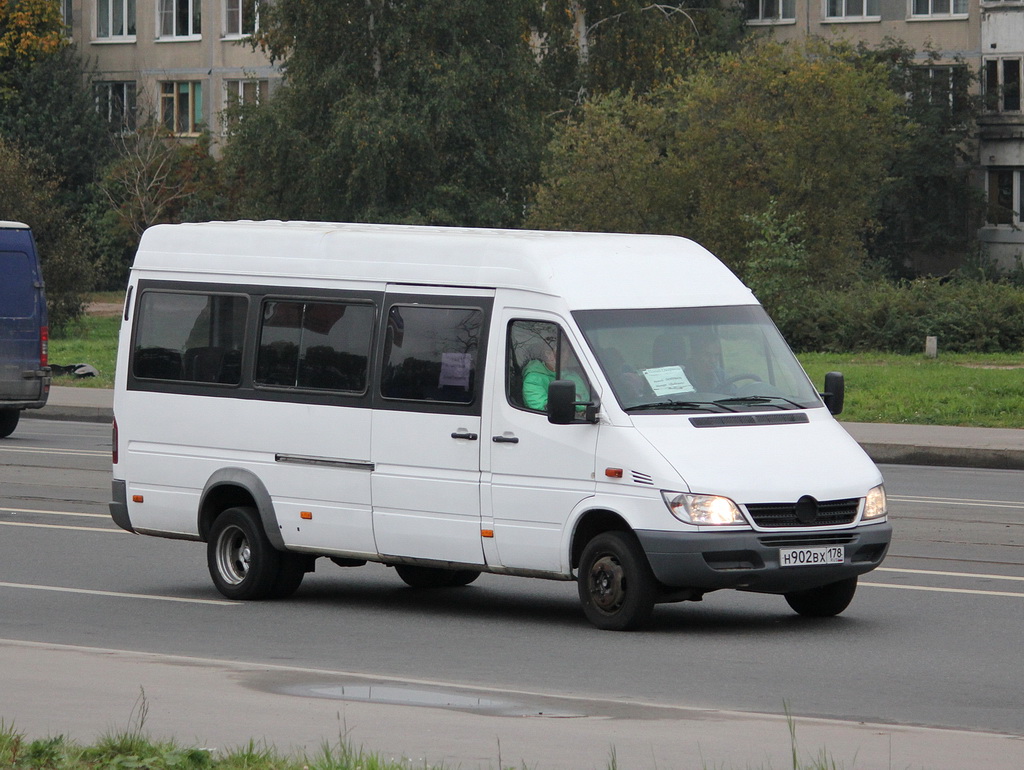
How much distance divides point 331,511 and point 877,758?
5.42m

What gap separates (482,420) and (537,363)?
17.8 inches

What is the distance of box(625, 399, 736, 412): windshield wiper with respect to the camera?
1045 cm

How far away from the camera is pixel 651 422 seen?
10.3 metres

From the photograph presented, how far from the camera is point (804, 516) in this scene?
33.3 ft

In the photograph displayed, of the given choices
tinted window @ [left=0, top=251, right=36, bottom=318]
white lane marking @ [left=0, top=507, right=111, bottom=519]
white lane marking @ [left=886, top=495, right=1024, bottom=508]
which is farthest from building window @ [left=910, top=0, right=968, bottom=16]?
white lane marking @ [left=0, top=507, right=111, bottom=519]

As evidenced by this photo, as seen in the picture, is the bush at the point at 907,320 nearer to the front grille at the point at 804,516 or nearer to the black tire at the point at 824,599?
A: the black tire at the point at 824,599

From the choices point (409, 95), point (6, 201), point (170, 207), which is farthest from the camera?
point (170, 207)

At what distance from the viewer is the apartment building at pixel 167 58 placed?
7081 cm

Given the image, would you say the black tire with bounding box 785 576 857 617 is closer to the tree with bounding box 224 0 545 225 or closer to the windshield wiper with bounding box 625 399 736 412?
the windshield wiper with bounding box 625 399 736 412

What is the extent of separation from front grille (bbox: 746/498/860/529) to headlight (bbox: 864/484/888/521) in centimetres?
8

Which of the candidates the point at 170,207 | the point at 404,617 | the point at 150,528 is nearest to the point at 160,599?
the point at 150,528

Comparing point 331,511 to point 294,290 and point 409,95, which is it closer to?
point 294,290

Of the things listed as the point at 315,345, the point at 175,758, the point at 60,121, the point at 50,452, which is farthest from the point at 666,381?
the point at 60,121

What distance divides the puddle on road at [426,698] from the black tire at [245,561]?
3533mm
